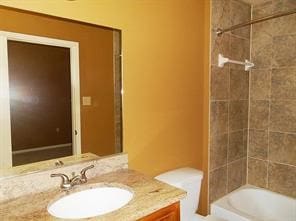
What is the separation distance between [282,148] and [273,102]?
0.47 m

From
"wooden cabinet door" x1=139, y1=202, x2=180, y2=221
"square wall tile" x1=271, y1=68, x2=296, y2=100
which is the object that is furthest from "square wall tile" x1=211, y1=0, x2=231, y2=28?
"wooden cabinet door" x1=139, y1=202, x2=180, y2=221

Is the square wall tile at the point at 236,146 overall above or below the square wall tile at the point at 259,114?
below

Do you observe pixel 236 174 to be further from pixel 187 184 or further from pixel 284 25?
pixel 284 25

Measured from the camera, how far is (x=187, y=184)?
170cm

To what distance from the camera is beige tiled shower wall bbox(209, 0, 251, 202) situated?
216cm

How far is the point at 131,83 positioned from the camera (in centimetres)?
161

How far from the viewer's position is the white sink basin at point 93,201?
3.93 ft

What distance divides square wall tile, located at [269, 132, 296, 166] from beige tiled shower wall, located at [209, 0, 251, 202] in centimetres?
27

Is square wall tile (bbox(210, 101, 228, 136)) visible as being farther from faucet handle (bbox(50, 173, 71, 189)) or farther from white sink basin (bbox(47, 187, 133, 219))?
faucet handle (bbox(50, 173, 71, 189))

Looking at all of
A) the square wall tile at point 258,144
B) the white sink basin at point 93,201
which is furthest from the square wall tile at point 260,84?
the white sink basin at point 93,201

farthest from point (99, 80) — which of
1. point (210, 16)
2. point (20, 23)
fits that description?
point (210, 16)

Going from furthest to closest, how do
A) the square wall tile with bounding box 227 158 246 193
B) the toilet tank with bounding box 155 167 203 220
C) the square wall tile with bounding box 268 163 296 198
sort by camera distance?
the square wall tile with bounding box 227 158 246 193
the square wall tile with bounding box 268 163 296 198
the toilet tank with bounding box 155 167 203 220

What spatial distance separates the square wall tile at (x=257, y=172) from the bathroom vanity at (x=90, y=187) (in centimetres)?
168

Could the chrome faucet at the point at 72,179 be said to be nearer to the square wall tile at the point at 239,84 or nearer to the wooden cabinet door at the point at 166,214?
the wooden cabinet door at the point at 166,214
